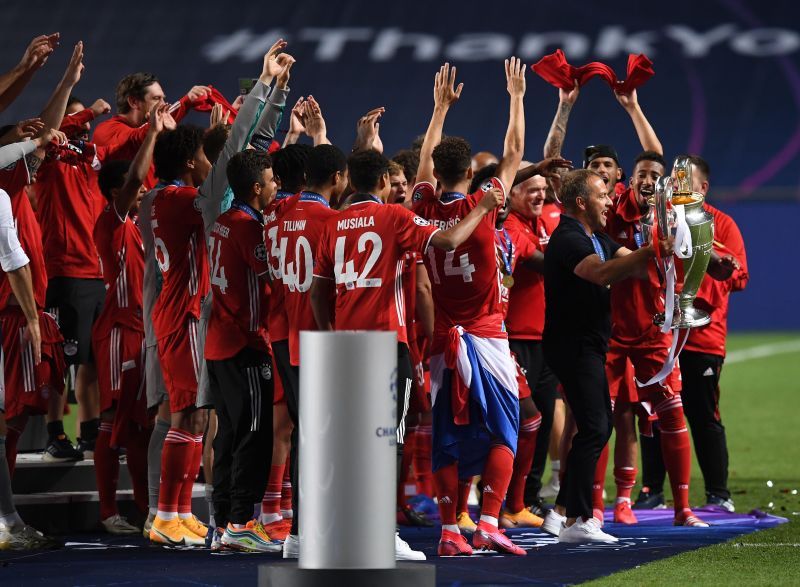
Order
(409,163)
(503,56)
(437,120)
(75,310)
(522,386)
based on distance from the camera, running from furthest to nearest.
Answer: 1. (503,56)
2. (75,310)
3. (409,163)
4. (522,386)
5. (437,120)

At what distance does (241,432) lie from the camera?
750 centimetres

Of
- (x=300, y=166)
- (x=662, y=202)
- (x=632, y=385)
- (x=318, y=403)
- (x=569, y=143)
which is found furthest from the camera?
(x=569, y=143)

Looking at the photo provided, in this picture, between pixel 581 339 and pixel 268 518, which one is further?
pixel 268 518

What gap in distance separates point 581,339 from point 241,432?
199 cm

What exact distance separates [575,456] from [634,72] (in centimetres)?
270

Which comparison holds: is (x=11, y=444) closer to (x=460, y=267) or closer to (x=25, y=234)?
(x=25, y=234)

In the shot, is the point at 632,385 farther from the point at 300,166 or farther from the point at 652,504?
the point at 300,166

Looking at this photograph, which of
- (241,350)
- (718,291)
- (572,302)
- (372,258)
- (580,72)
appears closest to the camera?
(372,258)

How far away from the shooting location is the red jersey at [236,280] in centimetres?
753

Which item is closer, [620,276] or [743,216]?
[620,276]

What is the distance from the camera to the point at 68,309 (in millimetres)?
9875

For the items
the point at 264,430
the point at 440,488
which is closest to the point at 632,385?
the point at 440,488

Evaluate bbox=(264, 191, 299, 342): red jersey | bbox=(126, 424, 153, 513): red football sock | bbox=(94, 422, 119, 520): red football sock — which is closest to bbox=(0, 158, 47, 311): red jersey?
bbox=(94, 422, 119, 520): red football sock

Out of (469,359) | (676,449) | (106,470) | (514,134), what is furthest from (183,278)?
(676,449)
